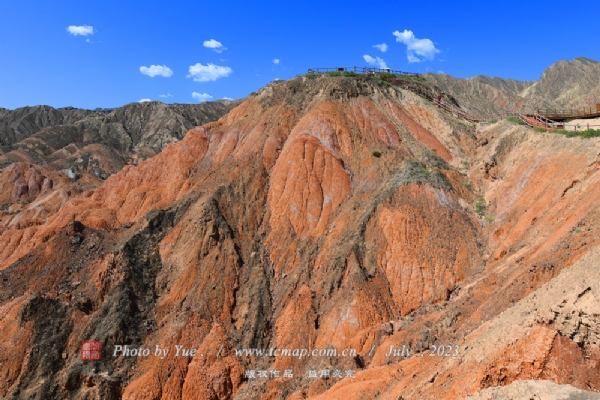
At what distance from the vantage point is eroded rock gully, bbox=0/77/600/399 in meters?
18.2

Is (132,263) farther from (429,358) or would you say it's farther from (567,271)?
(567,271)

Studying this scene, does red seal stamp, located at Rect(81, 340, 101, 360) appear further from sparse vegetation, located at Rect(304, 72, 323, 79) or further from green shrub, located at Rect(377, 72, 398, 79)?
green shrub, located at Rect(377, 72, 398, 79)

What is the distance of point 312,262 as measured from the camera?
90.8 ft

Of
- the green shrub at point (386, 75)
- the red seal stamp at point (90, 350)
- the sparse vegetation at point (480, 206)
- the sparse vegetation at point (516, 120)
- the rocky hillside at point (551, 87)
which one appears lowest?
the red seal stamp at point (90, 350)

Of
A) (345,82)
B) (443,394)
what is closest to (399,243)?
(443,394)

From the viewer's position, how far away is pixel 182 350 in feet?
77.6

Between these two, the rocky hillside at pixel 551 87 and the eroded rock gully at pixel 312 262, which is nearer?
the eroded rock gully at pixel 312 262

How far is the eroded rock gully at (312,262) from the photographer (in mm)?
18219

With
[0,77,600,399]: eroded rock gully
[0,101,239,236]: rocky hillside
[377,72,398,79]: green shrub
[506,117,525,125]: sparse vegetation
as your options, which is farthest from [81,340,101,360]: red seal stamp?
[377,72,398,79]: green shrub

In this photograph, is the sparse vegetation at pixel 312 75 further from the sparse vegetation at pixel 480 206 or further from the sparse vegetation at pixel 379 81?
the sparse vegetation at pixel 480 206

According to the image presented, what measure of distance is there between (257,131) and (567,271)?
93.1 feet

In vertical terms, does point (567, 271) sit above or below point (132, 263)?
below

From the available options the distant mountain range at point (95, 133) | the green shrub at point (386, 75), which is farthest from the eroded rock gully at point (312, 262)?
the distant mountain range at point (95, 133)

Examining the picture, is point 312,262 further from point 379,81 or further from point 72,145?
point 72,145
